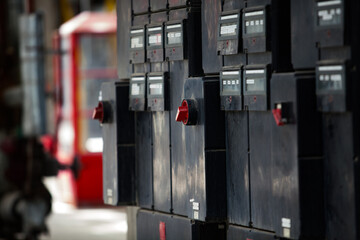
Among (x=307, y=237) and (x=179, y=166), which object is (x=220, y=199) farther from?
(x=307, y=237)

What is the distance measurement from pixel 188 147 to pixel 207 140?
0.90ft

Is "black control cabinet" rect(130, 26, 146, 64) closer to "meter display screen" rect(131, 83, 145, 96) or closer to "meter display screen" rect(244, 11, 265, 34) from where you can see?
"meter display screen" rect(131, 83, 145, 96)

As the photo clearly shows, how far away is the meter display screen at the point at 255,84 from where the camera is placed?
5.66m

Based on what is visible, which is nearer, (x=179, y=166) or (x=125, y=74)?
(x=179, y=166)

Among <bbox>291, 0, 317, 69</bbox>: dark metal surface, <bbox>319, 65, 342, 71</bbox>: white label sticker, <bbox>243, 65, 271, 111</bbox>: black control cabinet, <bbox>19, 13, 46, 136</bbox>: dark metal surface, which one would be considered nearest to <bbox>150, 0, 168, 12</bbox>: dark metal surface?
<bbox>243, 65, 271, 111</bbox>: black control cabinet

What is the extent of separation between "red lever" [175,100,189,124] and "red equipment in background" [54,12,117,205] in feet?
34.1

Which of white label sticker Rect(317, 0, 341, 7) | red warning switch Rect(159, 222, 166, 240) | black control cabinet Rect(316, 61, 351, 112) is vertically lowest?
red warning switch Rect(159, 222, 166, 240)

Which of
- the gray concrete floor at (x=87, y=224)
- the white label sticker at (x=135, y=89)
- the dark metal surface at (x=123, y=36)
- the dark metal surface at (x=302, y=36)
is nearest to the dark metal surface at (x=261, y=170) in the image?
the dark metal surface at (x=302, y=36)

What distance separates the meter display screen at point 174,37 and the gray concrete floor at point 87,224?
20.0 feet

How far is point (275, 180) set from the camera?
5551 mm

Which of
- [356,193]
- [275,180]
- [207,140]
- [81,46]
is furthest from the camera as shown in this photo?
[81,46]

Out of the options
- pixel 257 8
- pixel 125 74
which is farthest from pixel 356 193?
pixel 125 74

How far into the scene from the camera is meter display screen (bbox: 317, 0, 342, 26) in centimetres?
500

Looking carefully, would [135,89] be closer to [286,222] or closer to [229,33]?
[229,33]
